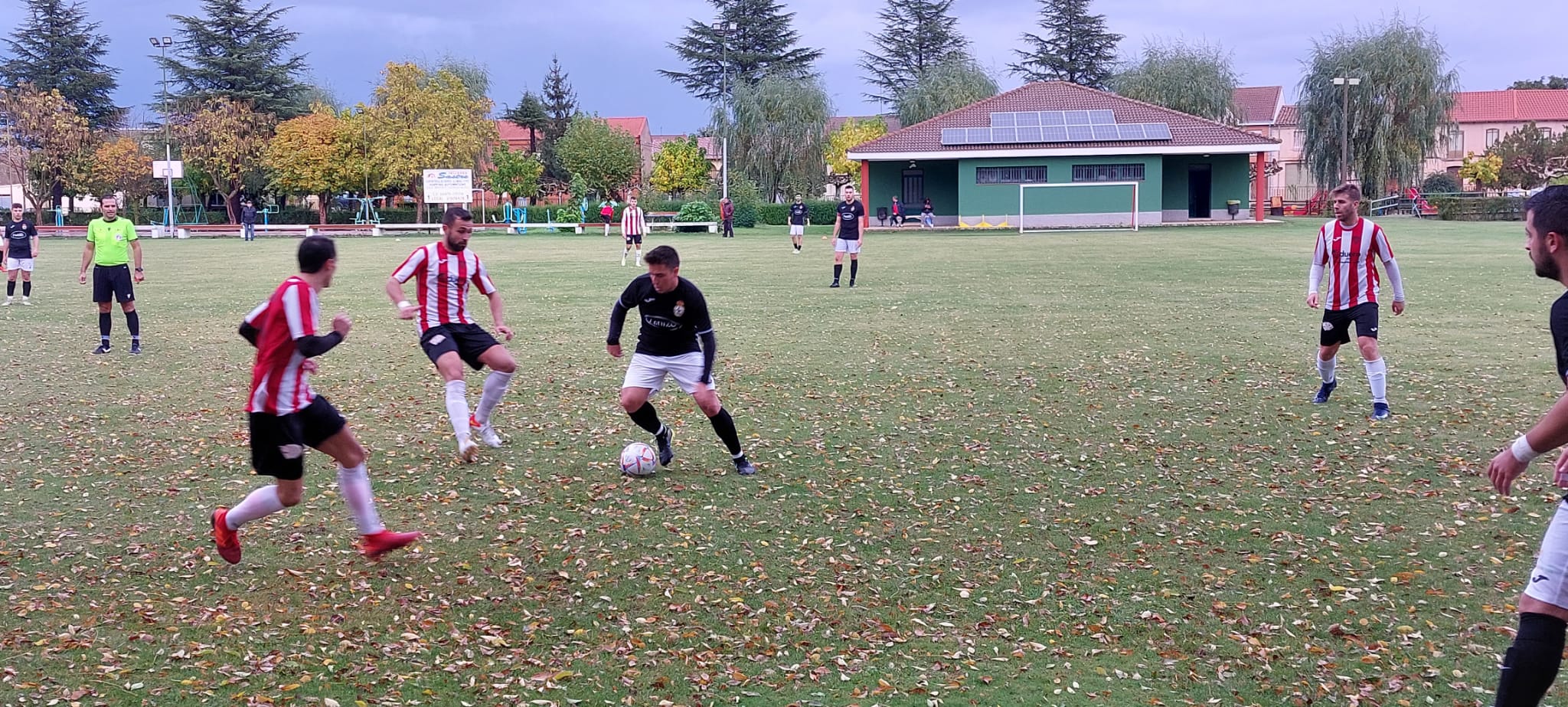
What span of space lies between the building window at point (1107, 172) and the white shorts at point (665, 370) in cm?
4667

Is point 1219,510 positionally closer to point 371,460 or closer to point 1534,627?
point 1534,627

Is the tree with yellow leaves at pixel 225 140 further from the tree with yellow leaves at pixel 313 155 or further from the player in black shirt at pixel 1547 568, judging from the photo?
the player in black shirt at pixel 1547 568

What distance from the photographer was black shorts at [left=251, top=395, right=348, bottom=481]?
575cm

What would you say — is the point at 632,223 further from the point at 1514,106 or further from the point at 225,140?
the point at 1514,106

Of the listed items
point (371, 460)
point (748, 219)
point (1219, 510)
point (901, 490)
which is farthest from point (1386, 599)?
point (748, 219)

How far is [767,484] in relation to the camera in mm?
7734

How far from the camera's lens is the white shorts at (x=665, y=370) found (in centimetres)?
797

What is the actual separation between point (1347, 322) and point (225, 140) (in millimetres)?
66573

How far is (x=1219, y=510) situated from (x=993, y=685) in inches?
117

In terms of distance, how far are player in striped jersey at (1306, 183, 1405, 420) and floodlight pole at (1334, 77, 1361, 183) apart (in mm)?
47613

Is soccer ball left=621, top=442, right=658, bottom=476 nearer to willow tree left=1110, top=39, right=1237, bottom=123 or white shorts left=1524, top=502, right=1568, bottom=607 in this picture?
white shorts left=1524, top=502, right=1568, bottom=607

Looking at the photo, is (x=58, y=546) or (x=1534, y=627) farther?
(x=58, y=546)

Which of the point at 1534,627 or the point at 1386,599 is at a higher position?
the point at 1534,627

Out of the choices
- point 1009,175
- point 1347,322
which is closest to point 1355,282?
point 1347,322
